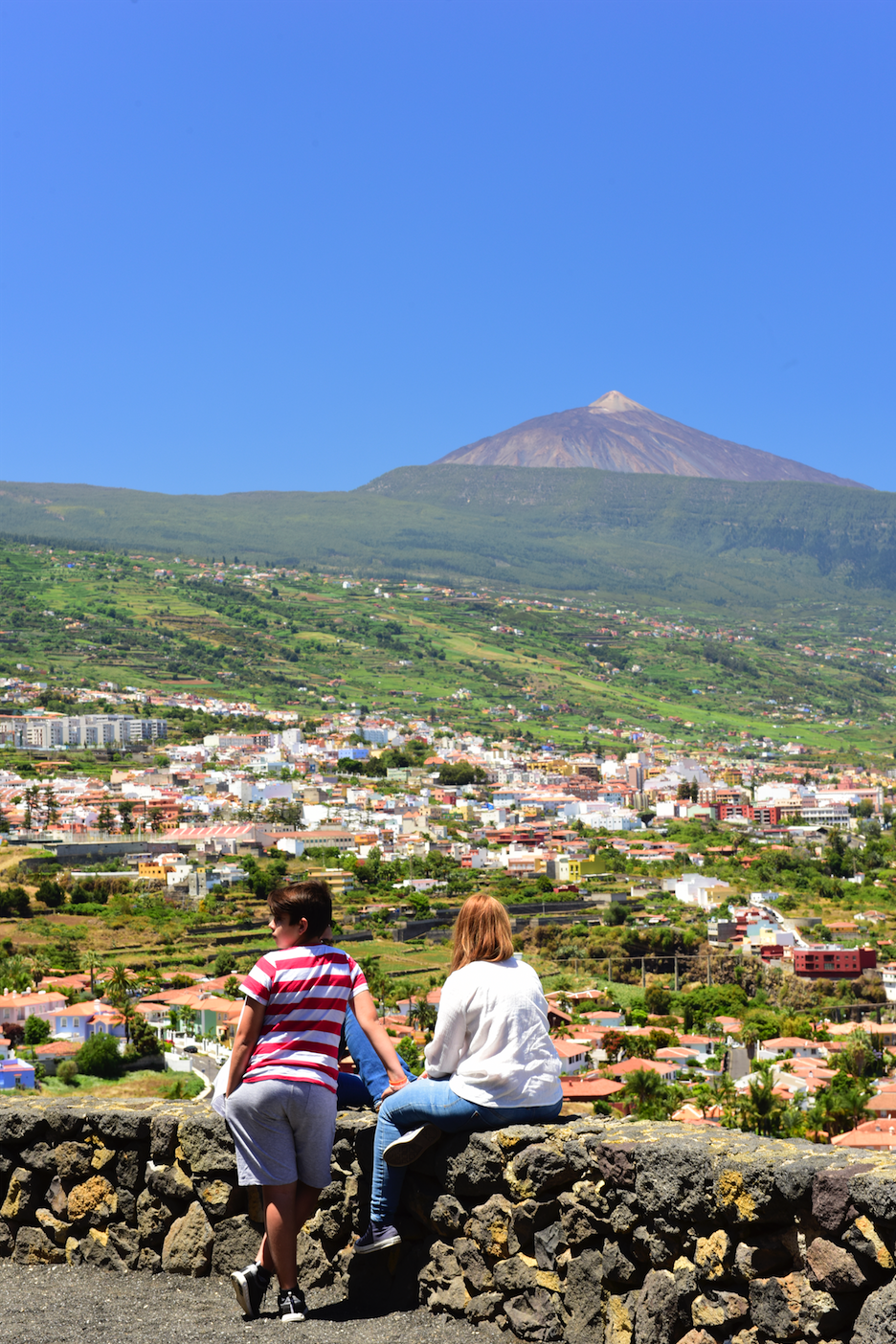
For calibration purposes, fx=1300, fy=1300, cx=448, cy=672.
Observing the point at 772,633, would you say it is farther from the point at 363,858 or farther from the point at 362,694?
the point at 363,858

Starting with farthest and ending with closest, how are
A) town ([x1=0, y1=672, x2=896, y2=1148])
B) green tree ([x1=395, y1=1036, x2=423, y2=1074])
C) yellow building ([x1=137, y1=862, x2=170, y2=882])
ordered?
1. yellow building ([x1=137, y1=862, x2=170, y2=882])
2. town ([x1=0, y1=672, x2=896, y2=1148])
3. green tree ([x1=395, y1=1036, x2=423, y2=1074])

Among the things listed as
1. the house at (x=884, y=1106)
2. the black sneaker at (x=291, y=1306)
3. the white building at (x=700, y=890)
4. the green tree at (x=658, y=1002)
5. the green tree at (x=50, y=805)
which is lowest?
the green tree at (x=50, y=805)

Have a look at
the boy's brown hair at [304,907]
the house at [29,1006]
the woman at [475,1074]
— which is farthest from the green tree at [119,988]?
the woman at [475,1074]

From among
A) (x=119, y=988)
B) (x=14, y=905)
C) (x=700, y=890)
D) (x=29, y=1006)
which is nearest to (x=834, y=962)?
(x=700, y=890)

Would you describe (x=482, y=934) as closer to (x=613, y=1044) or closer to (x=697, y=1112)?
(x=697, y=1112)

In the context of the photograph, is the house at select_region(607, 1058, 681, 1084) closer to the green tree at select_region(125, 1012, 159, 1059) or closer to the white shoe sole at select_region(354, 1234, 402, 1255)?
the green tree at select_region(125, 1012, 159, 1059)

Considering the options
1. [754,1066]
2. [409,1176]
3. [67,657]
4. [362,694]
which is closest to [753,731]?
[362,694]

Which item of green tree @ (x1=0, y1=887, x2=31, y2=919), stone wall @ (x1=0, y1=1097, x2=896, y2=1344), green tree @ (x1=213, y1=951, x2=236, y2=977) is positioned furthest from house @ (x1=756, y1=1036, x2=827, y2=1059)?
stone wall @ (x1=0, y1=1097, x2=896, y2=1344)

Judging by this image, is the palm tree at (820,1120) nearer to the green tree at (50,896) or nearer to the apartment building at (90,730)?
the green tree at (50,896)
